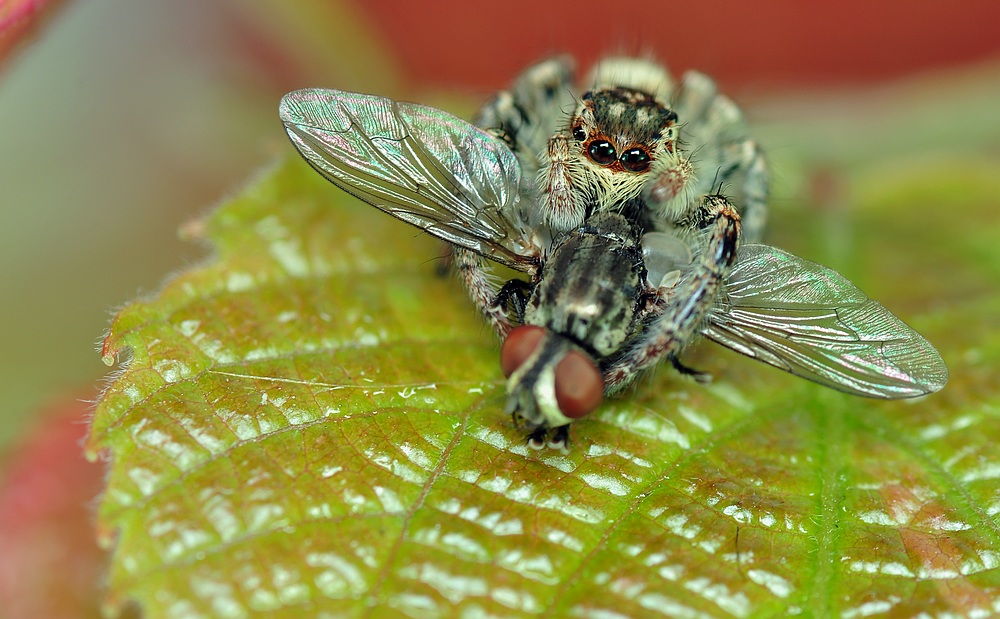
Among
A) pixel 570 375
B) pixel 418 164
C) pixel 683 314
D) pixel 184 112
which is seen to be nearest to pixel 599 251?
pixel 683 314

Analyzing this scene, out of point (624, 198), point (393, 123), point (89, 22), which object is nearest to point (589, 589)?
point (624, 198)

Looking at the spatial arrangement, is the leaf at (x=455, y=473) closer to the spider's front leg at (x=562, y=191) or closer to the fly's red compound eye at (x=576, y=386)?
the fly's red compound eye at (x=576, y=386)

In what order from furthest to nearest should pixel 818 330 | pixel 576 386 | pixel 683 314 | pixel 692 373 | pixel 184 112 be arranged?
pixel 184 112 → pixel 692 373 → pixel 818 330 → pixel 683 314 → pixel 576 386

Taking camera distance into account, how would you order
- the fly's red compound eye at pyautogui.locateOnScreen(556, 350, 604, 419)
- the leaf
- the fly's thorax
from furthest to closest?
the fly's thorax < the fly's red compound eye at pyautogui.locateOnScreen(556, 350, 604, 419) < the leaf

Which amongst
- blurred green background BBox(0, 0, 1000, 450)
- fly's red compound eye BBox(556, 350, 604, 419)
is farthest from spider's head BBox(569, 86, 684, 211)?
blurred green background BBox(0, 0, 1000, 450)

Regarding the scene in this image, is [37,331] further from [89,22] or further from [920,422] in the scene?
Result: [920,422]

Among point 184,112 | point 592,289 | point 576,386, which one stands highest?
point 184,112

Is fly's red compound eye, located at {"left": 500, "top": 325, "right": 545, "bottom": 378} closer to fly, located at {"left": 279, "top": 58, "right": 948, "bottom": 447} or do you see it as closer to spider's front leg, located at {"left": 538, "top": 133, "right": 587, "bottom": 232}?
fly, located at {"left": 279, "top": 58, "right": 948, "bottom": 447}

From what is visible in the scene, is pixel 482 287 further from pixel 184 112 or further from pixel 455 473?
pixel 184 112
